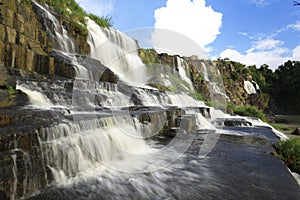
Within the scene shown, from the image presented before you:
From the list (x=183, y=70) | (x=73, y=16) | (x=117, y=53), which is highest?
(x=73, y=16)

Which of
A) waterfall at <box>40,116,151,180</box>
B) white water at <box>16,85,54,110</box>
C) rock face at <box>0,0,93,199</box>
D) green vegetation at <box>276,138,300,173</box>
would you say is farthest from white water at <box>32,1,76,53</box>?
green vegetation at <box>276,138,300,173</box>

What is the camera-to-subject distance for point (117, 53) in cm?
1577

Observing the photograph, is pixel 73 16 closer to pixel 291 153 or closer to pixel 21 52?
pixel 21 52

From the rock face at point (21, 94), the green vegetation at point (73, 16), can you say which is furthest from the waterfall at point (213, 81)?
the rock face at point (21, 94)

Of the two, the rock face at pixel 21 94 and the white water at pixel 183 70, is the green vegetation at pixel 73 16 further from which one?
the white water at pixel 183 70

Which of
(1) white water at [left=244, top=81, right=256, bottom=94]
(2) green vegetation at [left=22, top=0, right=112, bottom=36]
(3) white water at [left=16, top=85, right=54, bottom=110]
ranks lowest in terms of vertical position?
(3) white water at [left=16, top=85, right=54, bottom=110]

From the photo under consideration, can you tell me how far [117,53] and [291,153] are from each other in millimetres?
13623

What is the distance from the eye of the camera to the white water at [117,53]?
555 inches

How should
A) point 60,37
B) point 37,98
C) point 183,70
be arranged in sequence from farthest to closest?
point 183,70, point 60,37, point 37,98

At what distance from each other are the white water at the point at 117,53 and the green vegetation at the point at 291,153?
403 inches

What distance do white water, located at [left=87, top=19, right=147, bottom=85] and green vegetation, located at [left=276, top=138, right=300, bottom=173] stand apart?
10.2 metres

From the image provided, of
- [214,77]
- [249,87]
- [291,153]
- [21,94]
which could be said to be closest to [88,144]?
[21,94]

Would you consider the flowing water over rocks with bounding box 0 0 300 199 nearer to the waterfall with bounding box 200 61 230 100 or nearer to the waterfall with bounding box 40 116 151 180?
the waterfall with bounding box 40 116 151 180

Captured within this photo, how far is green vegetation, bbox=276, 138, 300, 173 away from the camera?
4301 millimetres
